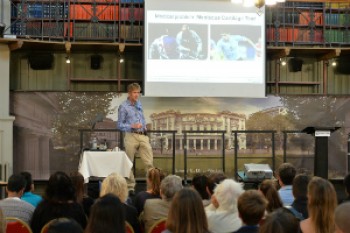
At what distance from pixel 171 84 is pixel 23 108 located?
267 cm

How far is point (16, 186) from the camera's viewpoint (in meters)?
4.96

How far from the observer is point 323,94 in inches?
448

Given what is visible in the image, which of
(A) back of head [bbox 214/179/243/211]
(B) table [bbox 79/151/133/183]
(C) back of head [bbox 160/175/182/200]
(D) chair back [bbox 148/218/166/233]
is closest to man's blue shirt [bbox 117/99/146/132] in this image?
(B) table [bbox 79/151/133/183]

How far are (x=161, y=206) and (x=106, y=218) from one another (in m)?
1.58

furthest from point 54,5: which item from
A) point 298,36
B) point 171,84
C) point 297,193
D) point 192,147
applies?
point 297,193

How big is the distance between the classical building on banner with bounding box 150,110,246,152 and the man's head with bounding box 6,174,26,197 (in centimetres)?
603

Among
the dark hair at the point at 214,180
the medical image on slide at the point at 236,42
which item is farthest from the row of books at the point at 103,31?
the dark hair at the point at 214,180

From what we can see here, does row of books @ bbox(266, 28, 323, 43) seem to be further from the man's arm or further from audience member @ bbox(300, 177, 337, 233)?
audience member @ bbox(300, 177, 337, 233)

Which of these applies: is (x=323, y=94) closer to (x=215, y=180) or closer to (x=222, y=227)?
(x=215, y=180)

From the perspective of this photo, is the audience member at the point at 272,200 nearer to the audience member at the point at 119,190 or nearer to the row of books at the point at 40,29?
the audience member at the point at 119,190

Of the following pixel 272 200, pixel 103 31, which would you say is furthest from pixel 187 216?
pixel 103 31

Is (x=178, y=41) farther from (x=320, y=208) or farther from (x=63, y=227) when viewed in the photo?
(x=63, y=227)

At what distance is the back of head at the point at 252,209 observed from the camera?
136 inches

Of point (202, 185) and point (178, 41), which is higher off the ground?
point (178, 41)
